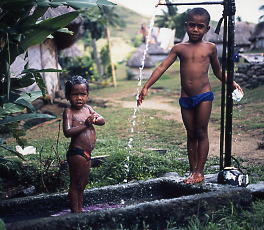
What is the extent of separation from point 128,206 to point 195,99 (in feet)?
4.03

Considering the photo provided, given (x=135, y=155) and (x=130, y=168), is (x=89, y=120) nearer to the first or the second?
(x=130, y=168)

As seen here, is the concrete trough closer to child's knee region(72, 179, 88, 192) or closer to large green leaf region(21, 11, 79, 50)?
child's knee region(72, 179, 88, 192)

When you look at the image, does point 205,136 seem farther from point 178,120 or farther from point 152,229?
point 178,120

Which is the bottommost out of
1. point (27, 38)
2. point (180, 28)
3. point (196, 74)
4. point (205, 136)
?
point (205, 136)

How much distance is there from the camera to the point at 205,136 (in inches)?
139

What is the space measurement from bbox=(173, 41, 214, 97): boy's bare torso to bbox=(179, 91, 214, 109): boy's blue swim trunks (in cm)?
3

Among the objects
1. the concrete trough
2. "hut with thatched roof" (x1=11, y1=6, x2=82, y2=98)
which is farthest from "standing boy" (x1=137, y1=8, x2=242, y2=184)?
"hut with thatched roof" (x1=11, y1=6, x2=82, y2=98)

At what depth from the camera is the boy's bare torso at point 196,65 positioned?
3471mm

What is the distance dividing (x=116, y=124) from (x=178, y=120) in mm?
1619

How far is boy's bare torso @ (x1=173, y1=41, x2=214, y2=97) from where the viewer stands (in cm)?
347

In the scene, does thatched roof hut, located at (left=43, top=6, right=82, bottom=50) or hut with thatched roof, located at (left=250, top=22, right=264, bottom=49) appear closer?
thatched roof hut, located at (left=43, top=6, right=82, bottom=50)

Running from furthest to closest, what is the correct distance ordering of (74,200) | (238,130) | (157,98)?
(157,98) < (238,130) < (74,200)

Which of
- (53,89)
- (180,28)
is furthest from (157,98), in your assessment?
(180,28)

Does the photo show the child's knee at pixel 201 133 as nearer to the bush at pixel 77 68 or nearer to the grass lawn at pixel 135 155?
the grass lawn at pixel 135 155
